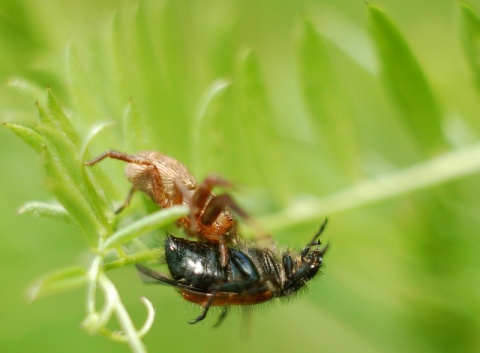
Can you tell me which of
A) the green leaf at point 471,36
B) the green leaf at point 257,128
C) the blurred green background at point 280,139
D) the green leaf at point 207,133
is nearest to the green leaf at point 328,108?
the blurred green background at point 280,139

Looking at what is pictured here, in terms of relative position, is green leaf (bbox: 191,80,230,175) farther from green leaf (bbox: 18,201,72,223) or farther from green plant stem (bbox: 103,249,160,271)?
green leaf (bbox: 18,201,72,223)

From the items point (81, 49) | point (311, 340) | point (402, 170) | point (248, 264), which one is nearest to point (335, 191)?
point (402, 170)

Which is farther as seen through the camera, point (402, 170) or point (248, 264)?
point (402, 170)

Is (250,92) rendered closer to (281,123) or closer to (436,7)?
(281,123)

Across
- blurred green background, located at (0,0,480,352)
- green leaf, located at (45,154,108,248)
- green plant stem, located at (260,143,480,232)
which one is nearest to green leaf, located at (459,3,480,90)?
blurred green background, located at (0,0,480,352)

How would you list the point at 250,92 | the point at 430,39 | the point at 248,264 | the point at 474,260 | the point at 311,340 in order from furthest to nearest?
1. the point at 311,340
2. the point at 430,39
3. the point at 474,260
4. the point at 250,92
5. the point at 248,264

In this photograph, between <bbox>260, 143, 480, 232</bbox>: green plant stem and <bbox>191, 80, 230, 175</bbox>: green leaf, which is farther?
<bbox>260, 143, 480, 232</bbox>: green plant stem

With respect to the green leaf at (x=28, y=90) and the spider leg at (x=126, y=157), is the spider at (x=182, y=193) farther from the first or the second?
the green leaf at (x=28, y=90)
